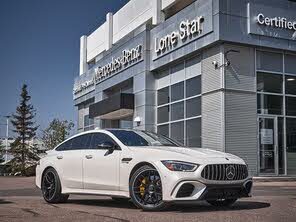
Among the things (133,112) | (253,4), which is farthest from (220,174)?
(133,112)

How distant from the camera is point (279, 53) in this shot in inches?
864

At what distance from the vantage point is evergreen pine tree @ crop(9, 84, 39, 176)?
45.2 meters

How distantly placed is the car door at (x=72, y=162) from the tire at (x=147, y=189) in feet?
5.25

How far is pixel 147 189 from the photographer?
25.5ft

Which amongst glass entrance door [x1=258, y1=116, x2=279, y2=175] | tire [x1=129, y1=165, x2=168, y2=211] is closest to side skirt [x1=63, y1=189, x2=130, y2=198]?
tire [x1=129, y1=165, x2=168, y2=211]

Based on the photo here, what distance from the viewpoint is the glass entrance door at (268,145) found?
20766 mm

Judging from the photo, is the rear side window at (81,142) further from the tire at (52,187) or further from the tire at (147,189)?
the tire at (147,189)

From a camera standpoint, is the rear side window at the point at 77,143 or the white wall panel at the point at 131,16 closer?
the rear side window at the point at 77,143

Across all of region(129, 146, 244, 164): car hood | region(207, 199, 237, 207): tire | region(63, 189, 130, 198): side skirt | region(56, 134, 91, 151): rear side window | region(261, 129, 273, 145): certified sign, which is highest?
region(261, 129, 273, 145): certified sign

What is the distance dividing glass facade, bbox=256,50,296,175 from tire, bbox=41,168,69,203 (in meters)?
12.6

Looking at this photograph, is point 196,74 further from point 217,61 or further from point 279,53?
point 279,53

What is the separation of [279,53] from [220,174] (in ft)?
50.5

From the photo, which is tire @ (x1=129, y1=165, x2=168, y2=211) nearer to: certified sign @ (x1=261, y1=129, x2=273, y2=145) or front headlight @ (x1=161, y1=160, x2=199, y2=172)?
front headlight @ (x1=161, y1=160, x2=199, y2=172)

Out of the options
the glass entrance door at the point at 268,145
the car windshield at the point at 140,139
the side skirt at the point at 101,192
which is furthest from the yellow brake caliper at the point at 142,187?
the glass entrance door at the point at 268,145
